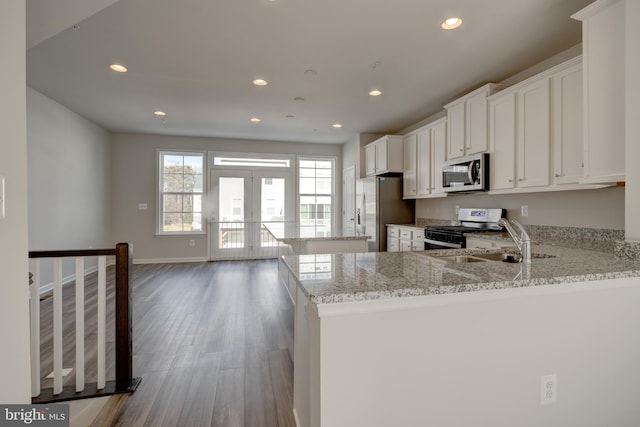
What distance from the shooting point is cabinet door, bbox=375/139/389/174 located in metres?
5.23

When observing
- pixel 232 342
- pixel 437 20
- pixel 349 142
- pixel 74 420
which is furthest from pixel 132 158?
pixel 437 20

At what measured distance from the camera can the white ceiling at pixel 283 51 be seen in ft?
7.56

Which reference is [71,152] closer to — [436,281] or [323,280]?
[323,280]

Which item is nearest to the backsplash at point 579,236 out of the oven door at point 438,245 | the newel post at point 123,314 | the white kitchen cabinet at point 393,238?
the oven door at point 438,245

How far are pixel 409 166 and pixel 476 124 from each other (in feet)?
5.31

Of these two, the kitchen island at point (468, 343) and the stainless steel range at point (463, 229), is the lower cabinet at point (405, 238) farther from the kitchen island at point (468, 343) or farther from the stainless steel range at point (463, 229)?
the kitchen island at point (468, 343)

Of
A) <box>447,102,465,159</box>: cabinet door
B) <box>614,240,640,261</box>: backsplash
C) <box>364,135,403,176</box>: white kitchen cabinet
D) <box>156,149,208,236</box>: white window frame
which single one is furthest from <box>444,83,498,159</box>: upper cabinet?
<box>156,149,208,236</box>: white window frame

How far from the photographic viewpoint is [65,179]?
4.70 metres

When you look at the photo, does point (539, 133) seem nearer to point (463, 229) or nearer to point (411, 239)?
point (463, 229)

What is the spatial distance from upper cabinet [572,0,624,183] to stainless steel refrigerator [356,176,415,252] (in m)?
3.29

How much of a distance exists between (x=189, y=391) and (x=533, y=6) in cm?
363

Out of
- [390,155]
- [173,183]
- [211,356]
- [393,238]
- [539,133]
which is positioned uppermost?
[390,155]

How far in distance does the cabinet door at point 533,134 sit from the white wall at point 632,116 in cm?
105

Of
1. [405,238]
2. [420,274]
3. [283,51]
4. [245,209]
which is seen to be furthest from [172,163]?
[420,274]
